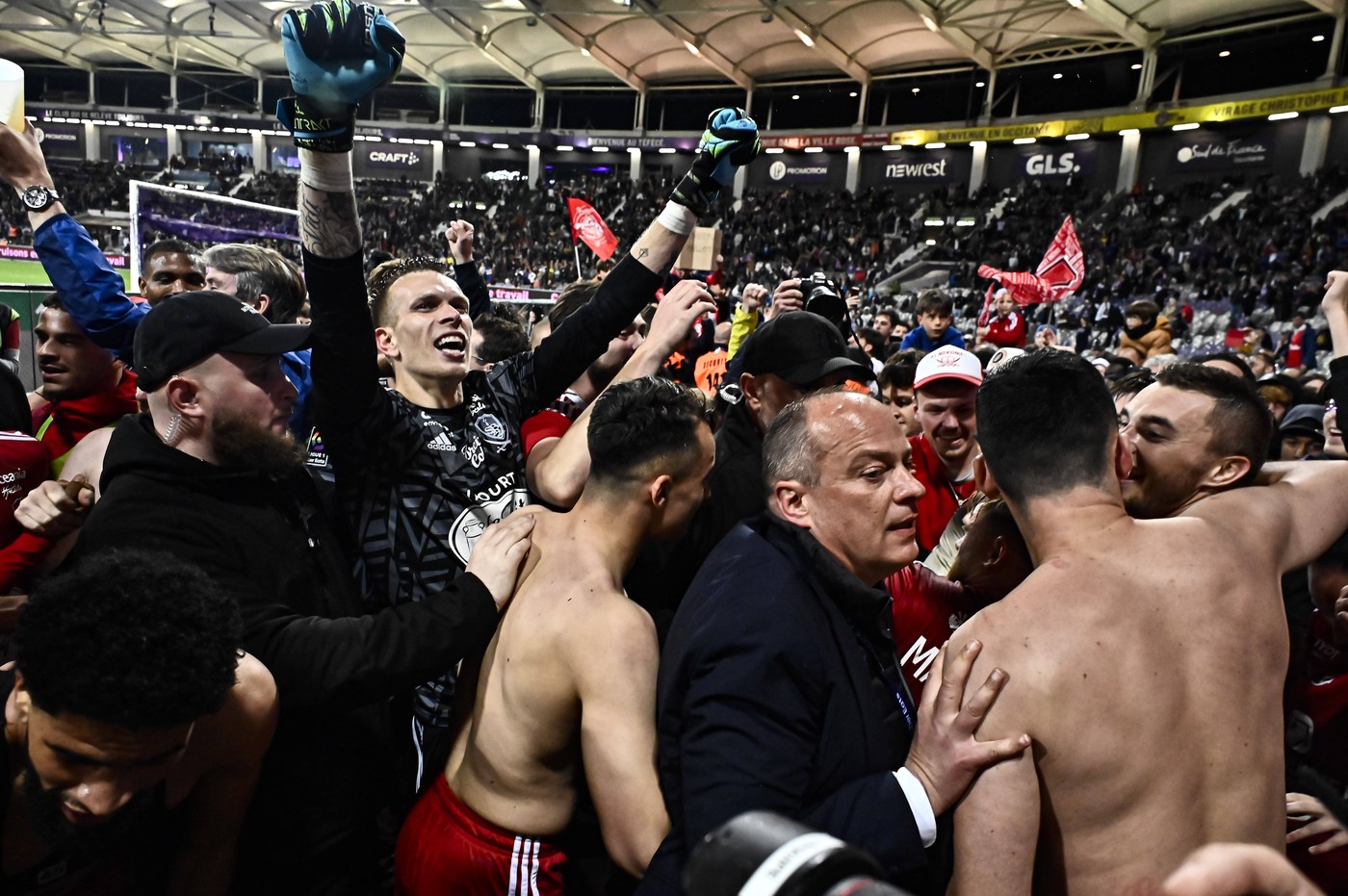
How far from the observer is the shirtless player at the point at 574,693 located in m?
1.76

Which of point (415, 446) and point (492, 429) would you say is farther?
point (492, 429)

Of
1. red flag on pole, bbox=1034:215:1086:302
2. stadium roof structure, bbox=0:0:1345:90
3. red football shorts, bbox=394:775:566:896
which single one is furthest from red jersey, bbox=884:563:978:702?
stadium roof structure, bbox=0:0:1345:90

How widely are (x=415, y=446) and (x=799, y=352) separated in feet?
4.59

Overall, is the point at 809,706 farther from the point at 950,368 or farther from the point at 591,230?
the point at 591,230

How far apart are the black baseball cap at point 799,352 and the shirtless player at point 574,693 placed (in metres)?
0.89

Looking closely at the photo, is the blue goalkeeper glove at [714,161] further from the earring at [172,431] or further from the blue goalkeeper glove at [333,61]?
the earring at [172,431]

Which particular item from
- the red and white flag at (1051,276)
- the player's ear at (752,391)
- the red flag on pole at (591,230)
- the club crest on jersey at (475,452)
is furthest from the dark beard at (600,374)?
the red flag on pole at (591,230)

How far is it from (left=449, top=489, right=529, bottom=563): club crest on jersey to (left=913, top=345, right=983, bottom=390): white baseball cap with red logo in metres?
1.76

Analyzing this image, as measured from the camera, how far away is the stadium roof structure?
79.8ft

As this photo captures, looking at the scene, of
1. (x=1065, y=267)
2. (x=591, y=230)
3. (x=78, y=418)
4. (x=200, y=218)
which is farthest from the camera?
(x=591, y=230)

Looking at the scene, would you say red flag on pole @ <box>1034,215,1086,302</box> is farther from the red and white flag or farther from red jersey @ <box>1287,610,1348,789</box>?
red jersey @ <box>1287,610,1348,789</box>

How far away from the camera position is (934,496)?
3.37 metres

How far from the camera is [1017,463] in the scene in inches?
68.6

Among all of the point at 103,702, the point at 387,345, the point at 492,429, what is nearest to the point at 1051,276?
the point at 492,429
